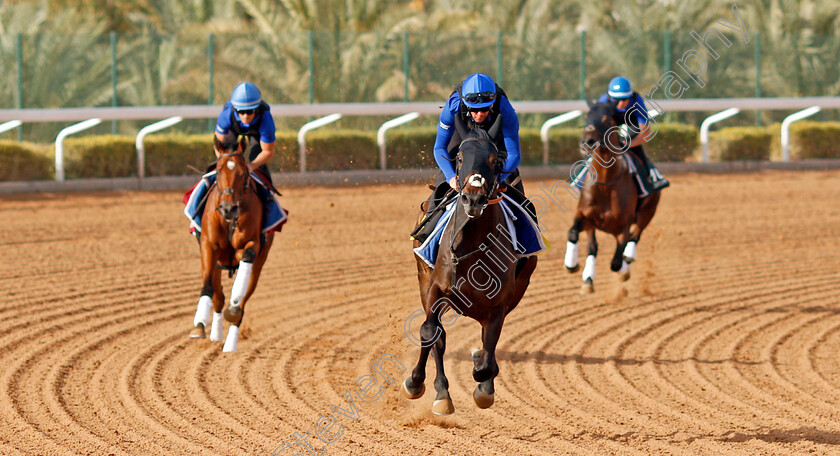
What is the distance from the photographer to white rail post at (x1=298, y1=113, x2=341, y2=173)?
20.9 meters

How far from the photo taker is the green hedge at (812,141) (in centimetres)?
2486

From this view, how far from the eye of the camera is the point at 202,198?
892cm

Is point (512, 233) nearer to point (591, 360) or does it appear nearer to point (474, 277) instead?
point (474, 277)

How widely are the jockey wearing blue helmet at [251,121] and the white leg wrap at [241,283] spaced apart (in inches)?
36.3

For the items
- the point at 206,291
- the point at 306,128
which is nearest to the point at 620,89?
the point at 206,291

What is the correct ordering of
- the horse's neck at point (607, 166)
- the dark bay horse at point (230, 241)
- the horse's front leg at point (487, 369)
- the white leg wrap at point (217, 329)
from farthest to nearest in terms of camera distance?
the horse's neck at point (607, 166) < the white leg wrap at point (217, 329) < the dark bay horse at point (230, 241) < the horse's front leg at point (487, 369)

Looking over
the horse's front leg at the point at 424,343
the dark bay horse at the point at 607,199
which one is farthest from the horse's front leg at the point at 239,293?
the dark bay horse at the point at 607,199

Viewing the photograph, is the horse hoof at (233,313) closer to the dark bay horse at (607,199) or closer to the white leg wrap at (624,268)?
the dark bay horse at (607,199)

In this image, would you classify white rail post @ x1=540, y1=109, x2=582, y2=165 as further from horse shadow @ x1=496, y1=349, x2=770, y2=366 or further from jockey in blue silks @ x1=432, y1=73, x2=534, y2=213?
jockey in blue silks @ x1=432, y1=73, x2=534, y2=213

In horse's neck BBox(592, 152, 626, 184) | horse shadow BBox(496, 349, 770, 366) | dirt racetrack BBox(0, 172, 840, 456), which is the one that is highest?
horse's neck BBox(592, 152, 626, 184)

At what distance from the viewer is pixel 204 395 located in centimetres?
713

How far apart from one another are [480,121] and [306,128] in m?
15.1

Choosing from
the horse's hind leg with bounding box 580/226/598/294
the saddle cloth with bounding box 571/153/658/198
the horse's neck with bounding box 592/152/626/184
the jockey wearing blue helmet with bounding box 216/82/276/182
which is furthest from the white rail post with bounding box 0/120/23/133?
the horse's neck with bounding box 592/152/626/184

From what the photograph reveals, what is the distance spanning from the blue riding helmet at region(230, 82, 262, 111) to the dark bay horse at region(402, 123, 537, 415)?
9.46 ft
